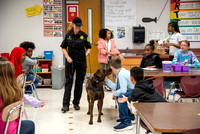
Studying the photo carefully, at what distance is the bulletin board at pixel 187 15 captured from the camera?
7379 millimetres

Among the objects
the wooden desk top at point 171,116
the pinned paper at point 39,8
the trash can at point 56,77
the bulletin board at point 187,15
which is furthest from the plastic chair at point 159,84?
the pinned paper at point 39,8

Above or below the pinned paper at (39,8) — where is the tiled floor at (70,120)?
below

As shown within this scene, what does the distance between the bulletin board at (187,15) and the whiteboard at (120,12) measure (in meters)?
1.17

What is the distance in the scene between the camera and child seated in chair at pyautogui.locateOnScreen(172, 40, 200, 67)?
4795 millimetres

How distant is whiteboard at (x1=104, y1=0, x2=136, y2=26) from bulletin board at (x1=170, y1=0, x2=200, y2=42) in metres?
1.17

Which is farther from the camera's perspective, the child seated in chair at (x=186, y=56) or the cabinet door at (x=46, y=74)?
the cabinet door at (x=46, y=74)

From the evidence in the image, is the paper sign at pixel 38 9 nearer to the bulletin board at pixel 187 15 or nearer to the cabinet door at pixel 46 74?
the cabinet door at pixel 46 74

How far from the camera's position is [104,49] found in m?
6.16

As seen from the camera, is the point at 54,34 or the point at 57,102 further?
the point at 54,34

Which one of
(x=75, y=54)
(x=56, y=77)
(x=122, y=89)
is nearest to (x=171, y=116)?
(x=122, y=89)

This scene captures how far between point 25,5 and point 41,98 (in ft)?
9.60

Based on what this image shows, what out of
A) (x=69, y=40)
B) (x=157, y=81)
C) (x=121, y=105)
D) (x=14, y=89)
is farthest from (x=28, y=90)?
(x=14, y=89)

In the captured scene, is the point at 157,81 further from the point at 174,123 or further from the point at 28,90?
the point at 28,90

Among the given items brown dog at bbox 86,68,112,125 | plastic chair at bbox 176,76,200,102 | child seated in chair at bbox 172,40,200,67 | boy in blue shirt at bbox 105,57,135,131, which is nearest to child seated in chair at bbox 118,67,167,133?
boy in blue shirt at bbox 105,57,135,131
